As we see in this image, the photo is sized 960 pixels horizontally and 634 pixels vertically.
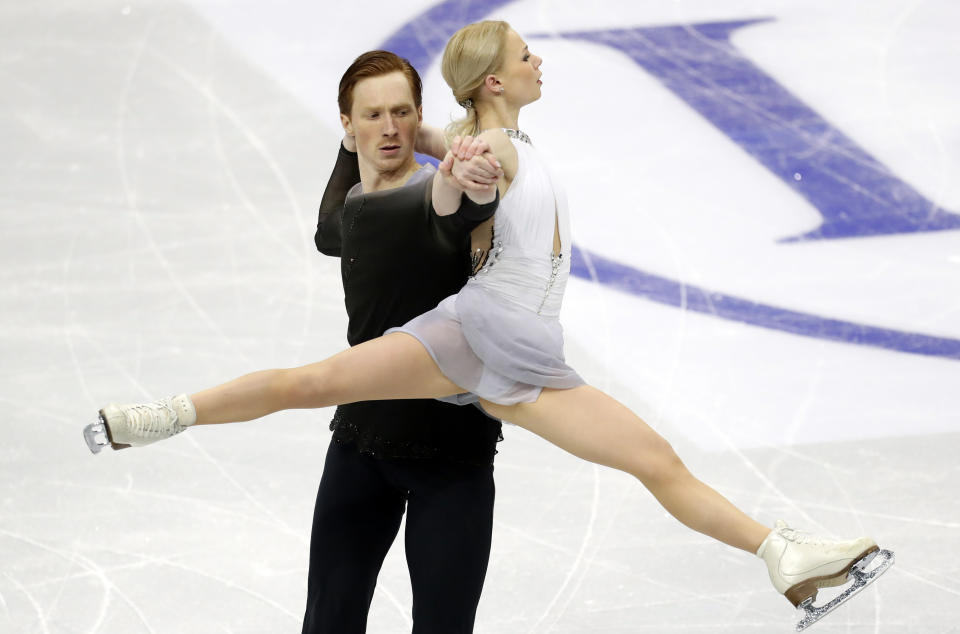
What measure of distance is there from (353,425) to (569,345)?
241 centimetres

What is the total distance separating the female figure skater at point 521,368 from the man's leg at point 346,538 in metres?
0.30

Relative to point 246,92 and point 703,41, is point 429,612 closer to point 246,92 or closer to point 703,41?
point 246,92

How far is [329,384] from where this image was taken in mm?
2637

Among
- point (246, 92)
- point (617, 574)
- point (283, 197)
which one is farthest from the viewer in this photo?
point (246, 92)

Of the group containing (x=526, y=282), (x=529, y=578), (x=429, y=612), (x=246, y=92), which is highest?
(x=246, y=92)

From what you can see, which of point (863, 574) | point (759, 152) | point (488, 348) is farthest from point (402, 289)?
point (759, 152)

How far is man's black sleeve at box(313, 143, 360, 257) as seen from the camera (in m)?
2.99

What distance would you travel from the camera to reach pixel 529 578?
398cm

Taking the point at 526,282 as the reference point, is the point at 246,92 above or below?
above

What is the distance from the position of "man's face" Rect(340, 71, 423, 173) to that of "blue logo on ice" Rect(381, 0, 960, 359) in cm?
287

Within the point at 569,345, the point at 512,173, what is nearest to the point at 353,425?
the point at 512,173

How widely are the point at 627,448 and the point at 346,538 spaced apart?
2.28 ft

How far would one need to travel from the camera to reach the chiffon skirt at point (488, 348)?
2.75 m

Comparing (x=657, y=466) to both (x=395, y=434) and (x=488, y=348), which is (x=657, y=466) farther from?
(x=395, y=434)
